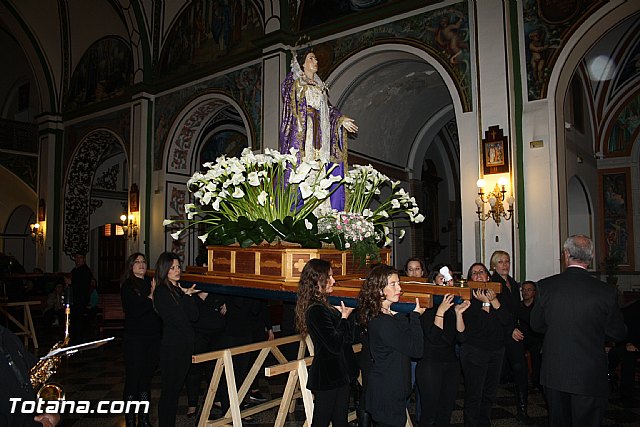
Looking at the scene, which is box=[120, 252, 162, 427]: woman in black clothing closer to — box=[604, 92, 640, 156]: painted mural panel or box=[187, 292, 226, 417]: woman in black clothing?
box=[187, 292, 226, 417]: woman in black clothing

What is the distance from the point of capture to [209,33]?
45.1ft

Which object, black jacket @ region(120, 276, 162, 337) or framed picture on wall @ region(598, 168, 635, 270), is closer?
black jacket @ region(120, 276, 162, 337)

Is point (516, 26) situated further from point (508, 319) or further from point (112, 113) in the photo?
point (112, 113)

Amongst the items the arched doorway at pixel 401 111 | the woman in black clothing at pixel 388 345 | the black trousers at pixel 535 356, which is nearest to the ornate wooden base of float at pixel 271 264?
the woman in black clothing at pixel 388 345

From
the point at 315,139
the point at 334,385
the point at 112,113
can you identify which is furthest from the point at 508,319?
the point at 112,113

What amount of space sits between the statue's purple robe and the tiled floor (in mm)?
2572

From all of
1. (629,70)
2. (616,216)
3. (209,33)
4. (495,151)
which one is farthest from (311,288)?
(629,70)

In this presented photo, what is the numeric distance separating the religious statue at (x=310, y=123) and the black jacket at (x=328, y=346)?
5.71 ft

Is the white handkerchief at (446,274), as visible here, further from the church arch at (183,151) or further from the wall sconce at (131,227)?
the wall sconce at (131,227)

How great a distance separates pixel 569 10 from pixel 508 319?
20.5 feet

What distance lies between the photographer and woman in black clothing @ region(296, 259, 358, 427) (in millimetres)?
3668

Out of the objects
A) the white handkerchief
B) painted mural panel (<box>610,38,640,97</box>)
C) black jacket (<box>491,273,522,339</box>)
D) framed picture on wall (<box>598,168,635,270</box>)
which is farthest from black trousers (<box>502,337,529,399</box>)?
painted mural panel (<box>610,38,640,97</box>)

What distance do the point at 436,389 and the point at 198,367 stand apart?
2.59 meters

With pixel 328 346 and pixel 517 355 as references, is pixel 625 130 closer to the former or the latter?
pixel 517 355
